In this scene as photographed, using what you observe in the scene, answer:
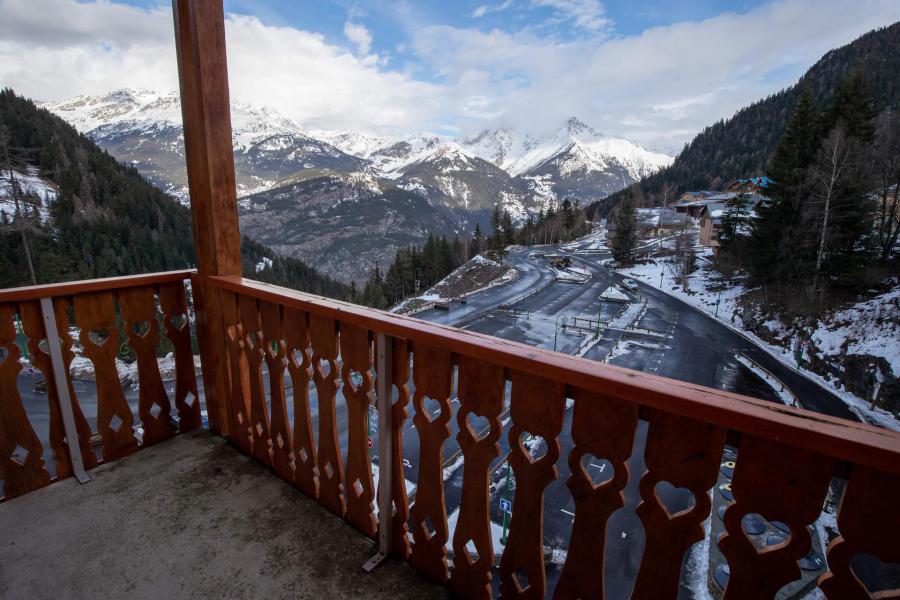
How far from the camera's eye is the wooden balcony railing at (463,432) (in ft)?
2.75

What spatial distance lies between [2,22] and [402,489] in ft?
14.8

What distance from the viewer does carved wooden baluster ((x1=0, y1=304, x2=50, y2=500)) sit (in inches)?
82.6

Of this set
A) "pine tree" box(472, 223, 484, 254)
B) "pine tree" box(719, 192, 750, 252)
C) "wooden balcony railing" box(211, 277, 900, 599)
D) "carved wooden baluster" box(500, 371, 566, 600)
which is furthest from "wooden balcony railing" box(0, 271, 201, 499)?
"pine tree" box(472, 223, 484, 254)

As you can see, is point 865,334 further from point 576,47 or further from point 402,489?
point 402,489

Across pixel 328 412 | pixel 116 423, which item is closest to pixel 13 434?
pixel 116 423

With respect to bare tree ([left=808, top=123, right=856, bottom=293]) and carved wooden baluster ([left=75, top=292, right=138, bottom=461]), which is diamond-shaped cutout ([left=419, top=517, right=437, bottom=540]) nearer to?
carved wooden baluster ([left=75, top=292, right=138, bottom=461])

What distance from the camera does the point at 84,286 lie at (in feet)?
7.50

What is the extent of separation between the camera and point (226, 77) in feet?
7.83

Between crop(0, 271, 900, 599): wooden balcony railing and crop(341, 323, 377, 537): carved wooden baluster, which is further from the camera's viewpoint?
crop(341, 323, 377, 537): carved wooden baluster

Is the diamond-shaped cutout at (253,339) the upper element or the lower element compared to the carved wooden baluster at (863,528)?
lower

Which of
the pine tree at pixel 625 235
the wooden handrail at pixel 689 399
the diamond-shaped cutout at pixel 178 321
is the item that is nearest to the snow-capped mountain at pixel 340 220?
the pine tree at pixel 625 235

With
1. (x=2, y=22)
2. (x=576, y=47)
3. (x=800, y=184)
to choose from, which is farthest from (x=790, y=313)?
(x=2, y=22)

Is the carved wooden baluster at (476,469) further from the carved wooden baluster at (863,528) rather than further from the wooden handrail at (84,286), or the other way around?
the wooden handrail at (84,286)

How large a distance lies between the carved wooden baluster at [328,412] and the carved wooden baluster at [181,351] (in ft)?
4.44
